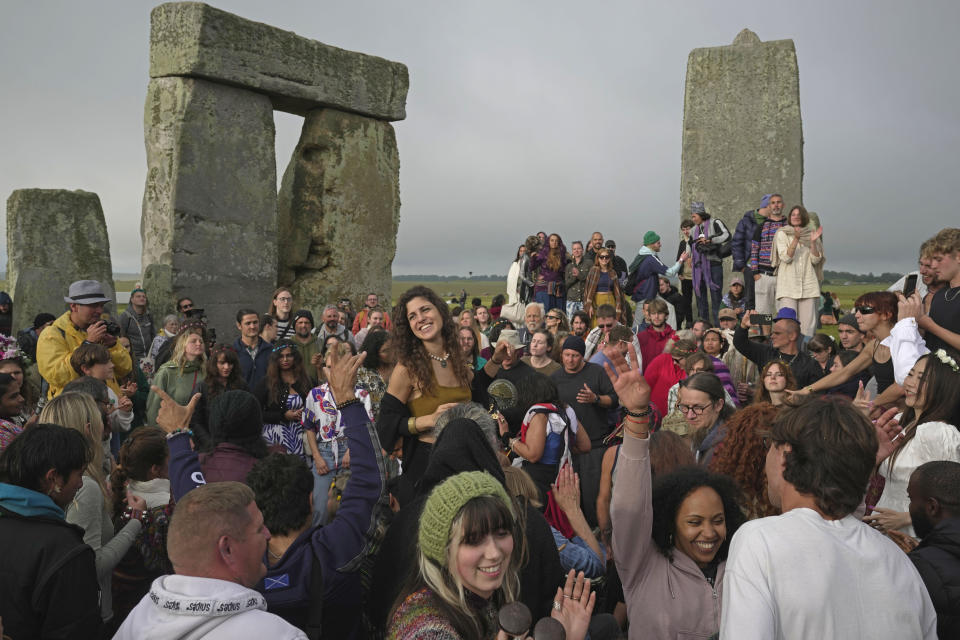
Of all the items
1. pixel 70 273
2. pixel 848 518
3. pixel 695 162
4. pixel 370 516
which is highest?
pixel 695 162

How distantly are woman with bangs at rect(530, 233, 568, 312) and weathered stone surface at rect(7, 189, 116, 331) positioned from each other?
6245 millimetres

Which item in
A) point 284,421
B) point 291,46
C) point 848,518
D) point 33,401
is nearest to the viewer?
point 848,518

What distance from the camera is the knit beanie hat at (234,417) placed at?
13.1 feet

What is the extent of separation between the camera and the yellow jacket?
5527 mm

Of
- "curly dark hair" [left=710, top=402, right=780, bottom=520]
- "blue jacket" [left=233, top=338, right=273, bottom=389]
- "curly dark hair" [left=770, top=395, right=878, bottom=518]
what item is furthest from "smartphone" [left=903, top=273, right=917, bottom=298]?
"blue jacket" [left=233, top=338, right=273, bottom=389]

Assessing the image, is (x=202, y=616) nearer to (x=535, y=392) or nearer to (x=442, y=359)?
(x=442, y=359)

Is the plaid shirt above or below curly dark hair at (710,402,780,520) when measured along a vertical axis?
above

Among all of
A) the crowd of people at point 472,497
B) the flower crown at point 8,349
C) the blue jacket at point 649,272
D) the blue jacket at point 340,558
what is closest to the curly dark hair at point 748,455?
the crowd of people at point 472,497

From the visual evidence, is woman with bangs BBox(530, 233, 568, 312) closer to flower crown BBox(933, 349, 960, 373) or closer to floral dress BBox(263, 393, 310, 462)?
floral dress BBox(263, 393, 310, 462)

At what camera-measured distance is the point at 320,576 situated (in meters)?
2.52

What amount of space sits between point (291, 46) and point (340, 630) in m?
9.17

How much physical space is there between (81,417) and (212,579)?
2.04m

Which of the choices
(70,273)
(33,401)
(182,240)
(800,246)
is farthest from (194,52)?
(800,246)

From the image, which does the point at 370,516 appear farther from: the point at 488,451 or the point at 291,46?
the point at 291,46
